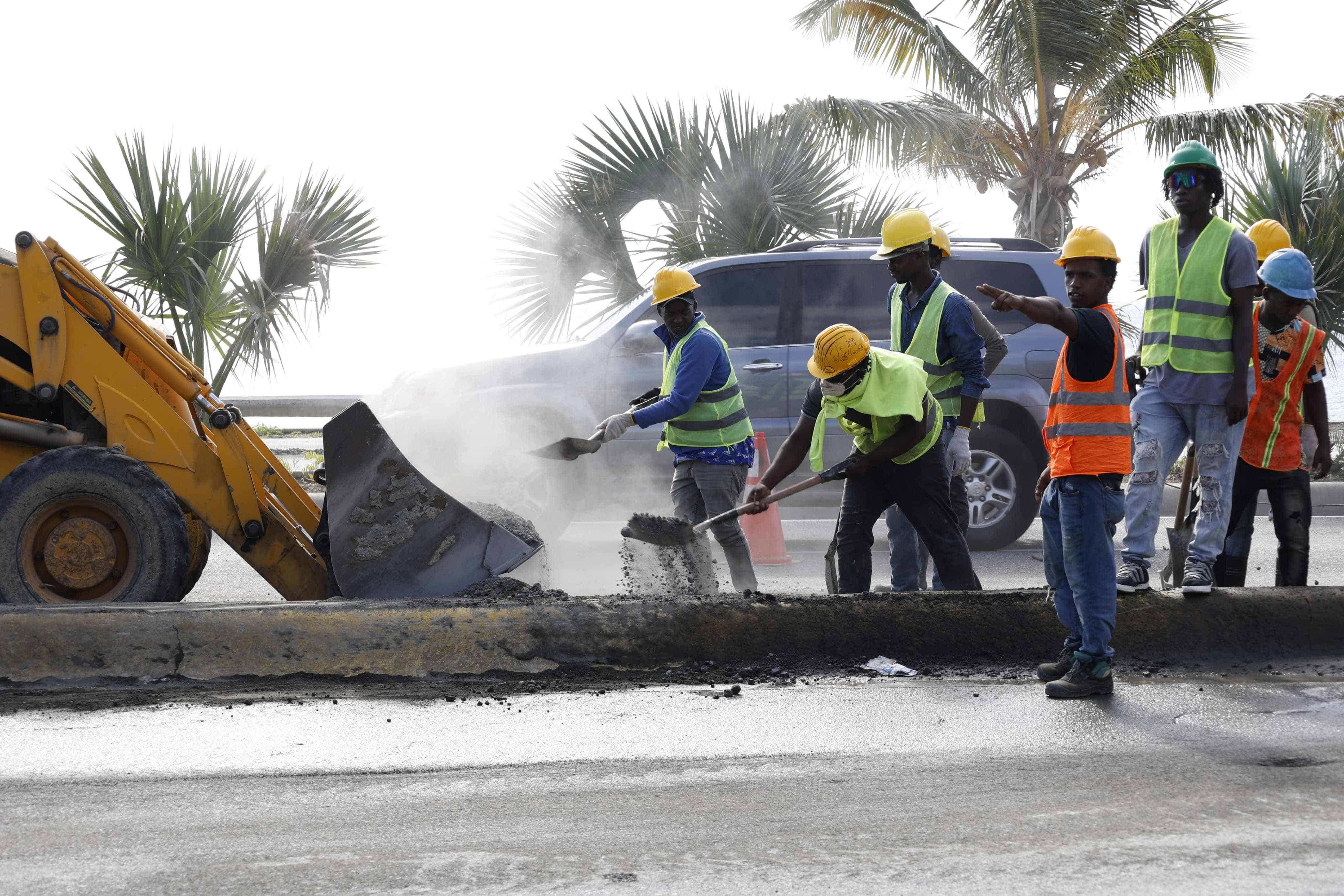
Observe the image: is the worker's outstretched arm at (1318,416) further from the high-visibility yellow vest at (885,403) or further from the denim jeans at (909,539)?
the high-visibility yellow vest at (885,403)

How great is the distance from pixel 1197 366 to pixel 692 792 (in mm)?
2969

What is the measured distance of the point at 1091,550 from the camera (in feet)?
13.9

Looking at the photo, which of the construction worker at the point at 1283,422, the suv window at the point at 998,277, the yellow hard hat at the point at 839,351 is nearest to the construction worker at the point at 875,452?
the yellow hard hat at the point at 839,351

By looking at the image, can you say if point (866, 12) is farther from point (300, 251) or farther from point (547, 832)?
point (547, 832)

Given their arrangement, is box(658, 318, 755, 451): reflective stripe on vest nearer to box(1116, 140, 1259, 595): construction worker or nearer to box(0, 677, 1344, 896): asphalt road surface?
box(0, 677, 1344, 896): asphalt road surface

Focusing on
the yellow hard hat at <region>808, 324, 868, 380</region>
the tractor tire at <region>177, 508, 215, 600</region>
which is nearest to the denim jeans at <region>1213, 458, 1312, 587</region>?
the yellow hard hat at <region>808, 324, 868, 380</region>

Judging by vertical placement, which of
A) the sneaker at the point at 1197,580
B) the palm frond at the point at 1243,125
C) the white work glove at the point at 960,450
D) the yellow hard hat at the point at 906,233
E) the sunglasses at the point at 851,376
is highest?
the palm frond at the point at 1243,125

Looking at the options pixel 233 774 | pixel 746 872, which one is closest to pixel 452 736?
pixel 233 774

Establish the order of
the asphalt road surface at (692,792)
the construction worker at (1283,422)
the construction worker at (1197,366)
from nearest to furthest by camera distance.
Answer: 1. the asphalt road surface at (692,792)
2. the construction worker at (1197,366)
3. the construction worker at (1283,422)

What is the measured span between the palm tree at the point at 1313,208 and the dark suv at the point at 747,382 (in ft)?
24.5

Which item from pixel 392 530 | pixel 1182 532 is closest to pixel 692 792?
pixel 392 530

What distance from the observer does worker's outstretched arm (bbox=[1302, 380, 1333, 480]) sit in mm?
5445

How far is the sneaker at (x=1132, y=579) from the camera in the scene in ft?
15.9

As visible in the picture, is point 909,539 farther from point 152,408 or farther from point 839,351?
point 152,408
